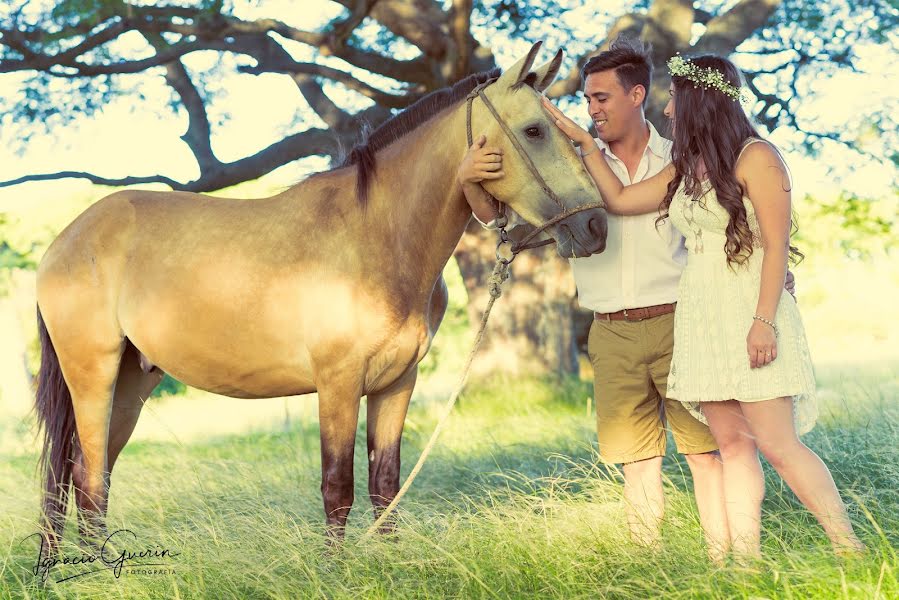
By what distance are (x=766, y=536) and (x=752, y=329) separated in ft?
A: 3.79

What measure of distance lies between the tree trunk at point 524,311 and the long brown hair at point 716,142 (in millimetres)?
6520

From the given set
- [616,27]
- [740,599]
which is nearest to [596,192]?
[740,599]

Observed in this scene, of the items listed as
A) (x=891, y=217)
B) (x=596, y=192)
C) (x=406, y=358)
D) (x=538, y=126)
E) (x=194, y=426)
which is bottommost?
(x=194, y=426)

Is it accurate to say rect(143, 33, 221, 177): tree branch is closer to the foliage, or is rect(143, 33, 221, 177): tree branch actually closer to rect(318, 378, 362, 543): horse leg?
rect(318, 378, 362, 543): horse leg

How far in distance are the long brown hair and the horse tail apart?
3071mm

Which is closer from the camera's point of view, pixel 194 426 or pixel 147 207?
pixel 147 207

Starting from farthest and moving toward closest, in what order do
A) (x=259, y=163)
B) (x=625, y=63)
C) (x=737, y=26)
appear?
(x=259, y=163)
(x=737, y=26)
(x=625, y=63)

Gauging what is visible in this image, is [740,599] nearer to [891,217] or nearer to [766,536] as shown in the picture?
[766,536]

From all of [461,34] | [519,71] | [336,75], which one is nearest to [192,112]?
[336,75]

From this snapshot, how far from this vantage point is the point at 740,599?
2738 mm

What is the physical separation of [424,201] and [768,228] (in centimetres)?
137

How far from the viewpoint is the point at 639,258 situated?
11.5 feet

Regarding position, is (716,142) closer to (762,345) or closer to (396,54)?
(762,345)

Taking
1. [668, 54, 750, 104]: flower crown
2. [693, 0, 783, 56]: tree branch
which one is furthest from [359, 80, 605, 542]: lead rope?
[693, 0, 783, 56]: tree branch
